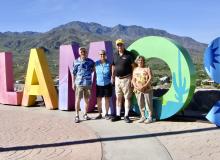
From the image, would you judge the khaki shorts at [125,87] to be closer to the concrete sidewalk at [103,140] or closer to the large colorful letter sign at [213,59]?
the concrete sidewalk at [103,140]

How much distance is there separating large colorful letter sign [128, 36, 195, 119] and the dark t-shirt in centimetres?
74

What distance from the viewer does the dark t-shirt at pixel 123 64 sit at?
9992mm

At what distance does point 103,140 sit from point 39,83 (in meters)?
5.48

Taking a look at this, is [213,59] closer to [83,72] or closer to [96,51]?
[83,72]

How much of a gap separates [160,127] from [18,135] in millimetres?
3077

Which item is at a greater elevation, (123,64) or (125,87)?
(123,64)

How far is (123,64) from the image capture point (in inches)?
393

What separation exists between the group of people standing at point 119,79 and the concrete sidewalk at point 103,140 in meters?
0.47

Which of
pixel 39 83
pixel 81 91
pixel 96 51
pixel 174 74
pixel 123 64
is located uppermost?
pixel 96 51

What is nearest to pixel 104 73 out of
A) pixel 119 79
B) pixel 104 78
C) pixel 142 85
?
pixel 104 78

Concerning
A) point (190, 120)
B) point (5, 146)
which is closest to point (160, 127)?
point (190, 120)

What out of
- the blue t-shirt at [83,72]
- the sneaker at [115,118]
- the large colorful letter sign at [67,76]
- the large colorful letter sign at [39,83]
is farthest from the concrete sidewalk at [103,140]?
the large colorful letter sign at [39,83]

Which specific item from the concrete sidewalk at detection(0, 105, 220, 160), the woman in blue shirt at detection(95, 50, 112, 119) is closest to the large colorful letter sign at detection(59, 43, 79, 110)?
the concrete sidewalk at detection(0, 105, 220, 160)

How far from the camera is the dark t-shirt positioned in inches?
393
